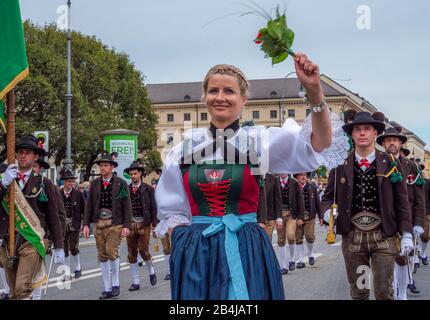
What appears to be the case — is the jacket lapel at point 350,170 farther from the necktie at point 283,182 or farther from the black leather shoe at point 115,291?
the necktie at point 283,182

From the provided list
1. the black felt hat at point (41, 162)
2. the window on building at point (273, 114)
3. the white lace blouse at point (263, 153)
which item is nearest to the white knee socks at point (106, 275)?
the black felt hat at point (41, 162)

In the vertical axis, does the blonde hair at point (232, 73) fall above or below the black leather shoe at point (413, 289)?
above

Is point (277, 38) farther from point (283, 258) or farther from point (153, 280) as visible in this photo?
point (283, 258)

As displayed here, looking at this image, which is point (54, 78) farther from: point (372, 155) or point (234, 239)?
point (234, 239)

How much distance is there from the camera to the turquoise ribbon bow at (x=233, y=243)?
11.9 ft

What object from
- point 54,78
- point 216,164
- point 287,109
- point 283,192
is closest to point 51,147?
point 54,78

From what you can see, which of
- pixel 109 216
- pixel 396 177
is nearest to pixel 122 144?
pixel 109 216

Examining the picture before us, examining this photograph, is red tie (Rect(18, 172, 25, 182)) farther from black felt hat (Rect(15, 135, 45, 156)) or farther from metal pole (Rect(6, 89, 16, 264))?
metal pole (Rect(6, 89, 16, 264))

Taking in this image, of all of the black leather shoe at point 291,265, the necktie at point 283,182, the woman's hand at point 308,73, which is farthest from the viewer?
the necktie at point 283,182

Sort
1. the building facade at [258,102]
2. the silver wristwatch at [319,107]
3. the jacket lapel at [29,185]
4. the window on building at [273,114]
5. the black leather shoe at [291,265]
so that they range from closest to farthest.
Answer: the silver wristwatch at [319,107], the jacket lapel at [29,185], the black leather shoe at [291,265], the building facade at [258,102], the window on building at [273,114]

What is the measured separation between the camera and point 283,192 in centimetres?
1530

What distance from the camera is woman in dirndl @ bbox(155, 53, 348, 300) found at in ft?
12.0

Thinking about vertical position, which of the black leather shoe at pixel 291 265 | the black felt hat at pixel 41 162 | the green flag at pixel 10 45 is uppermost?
the green flag at pixel 10 45

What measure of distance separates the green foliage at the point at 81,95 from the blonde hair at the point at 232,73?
37.9m
